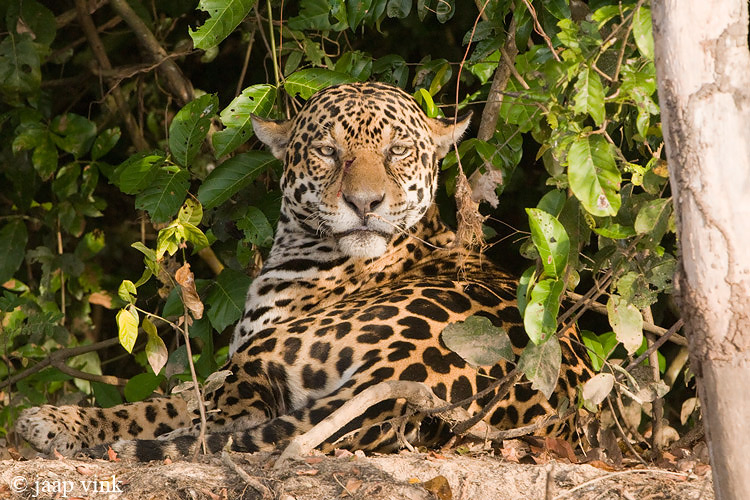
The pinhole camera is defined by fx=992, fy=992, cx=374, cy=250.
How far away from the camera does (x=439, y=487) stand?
333 centimetres

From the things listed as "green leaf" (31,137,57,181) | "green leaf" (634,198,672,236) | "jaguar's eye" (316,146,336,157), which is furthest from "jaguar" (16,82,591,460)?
"green leaf" (31,137,57,181)

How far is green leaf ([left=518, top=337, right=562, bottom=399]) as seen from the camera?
3.24m

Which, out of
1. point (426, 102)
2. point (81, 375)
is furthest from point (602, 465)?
point (81, 375)

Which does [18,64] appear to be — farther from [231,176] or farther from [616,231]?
[616,231]

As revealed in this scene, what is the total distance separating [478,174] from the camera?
15.7ft

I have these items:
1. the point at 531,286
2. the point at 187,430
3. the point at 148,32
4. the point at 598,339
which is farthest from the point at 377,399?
the point at 148,32

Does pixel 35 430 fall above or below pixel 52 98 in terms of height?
below

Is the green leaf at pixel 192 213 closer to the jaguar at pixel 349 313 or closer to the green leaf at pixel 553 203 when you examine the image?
the jaguar at pixel 349 313

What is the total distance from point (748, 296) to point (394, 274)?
282cm

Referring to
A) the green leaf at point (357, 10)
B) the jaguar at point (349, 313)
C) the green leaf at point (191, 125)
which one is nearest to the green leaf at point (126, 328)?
the jaguar at point (349, 313)

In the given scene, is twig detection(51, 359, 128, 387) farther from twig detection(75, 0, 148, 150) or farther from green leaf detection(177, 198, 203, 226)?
twig detection(75, 0, 148, 150)

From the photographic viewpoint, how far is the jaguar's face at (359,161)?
4.74m

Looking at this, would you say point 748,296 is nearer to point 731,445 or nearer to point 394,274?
point 731,445

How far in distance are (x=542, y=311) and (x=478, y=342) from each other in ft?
1.37
